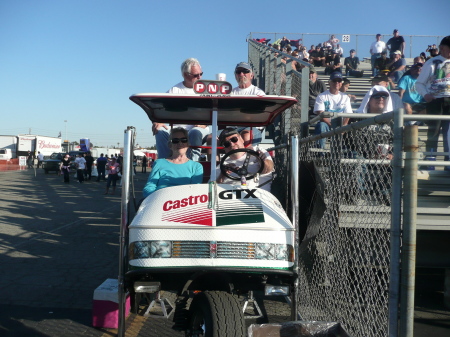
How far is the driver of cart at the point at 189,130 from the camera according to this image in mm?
6746

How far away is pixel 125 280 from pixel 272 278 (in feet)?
3.73

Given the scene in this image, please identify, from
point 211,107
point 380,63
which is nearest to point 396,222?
point 211,107

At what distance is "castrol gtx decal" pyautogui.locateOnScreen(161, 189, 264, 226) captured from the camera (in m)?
3.63

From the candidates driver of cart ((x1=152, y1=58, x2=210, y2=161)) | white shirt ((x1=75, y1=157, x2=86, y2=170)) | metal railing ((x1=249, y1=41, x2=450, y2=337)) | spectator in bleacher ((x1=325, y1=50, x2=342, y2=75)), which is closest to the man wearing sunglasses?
driver of cart ((x1=152, y1=58, x2=210, y2=161))

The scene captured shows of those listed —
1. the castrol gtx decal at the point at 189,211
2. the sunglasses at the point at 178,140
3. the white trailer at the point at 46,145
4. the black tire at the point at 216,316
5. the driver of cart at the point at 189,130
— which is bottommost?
the black tire at the point at 216,316

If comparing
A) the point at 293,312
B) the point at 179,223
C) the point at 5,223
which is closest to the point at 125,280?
the point at 179,223

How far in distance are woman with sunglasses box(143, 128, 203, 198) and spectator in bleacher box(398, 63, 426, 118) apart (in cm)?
481

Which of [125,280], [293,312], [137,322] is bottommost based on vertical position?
[137,322]

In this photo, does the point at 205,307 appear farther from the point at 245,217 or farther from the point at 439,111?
the point at 439,111

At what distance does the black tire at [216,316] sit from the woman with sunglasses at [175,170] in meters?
1.58

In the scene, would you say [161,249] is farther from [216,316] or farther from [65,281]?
[65,281]

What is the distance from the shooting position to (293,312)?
3.95 meters

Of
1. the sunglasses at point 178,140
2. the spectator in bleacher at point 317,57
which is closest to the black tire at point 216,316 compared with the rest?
the sunglasses at point 178,140

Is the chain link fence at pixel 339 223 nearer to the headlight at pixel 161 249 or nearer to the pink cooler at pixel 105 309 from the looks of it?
the headlight at pixel 161 249
